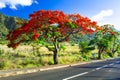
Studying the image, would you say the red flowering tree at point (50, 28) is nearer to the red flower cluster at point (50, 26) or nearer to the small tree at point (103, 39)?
the red flower cluster at point (50, 26)

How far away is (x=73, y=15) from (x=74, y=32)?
6.30ft

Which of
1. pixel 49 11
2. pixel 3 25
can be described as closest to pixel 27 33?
pixel 49 11

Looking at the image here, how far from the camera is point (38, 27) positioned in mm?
28688

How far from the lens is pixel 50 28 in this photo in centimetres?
2947

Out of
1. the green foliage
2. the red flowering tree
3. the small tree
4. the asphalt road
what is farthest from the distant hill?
the asphalt road

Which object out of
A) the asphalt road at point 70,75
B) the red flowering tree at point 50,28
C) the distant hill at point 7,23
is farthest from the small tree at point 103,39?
the distant hill at point 7,23

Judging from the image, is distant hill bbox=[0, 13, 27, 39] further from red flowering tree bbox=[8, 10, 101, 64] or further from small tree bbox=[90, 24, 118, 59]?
red flowering tree bbox=[8, 10, 101, 64]

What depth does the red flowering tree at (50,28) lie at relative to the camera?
28.4 metres

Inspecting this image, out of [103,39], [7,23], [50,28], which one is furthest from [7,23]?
[50,28]

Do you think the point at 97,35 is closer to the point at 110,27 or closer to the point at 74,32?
the point at 110,27

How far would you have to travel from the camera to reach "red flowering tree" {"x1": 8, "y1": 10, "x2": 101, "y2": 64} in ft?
93.1

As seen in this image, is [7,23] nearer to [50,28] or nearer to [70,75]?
[50,28]

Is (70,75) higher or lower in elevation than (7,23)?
lower

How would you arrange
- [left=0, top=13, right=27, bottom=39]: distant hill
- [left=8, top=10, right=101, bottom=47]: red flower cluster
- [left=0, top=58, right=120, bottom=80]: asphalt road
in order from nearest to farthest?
[left=0, top=58, right=120, bottom=80]: asphalt road → [left=8, top=10, right=101, bottom=47]: red flower cluster → [left=0, top=13, right=27, bottom=39]: distant hill
